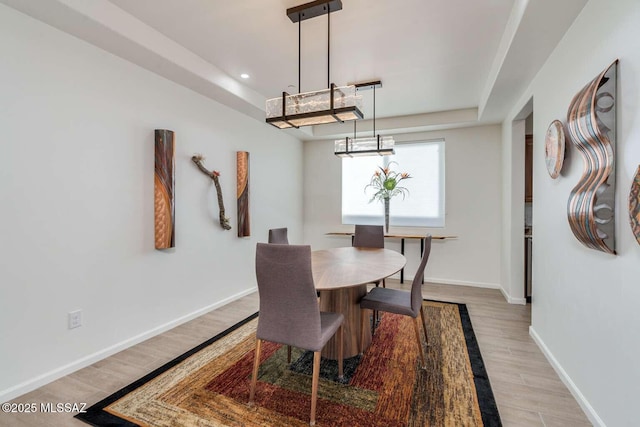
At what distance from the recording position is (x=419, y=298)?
240cm

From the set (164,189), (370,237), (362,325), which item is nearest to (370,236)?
(370,237)

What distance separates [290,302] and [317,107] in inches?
52.5

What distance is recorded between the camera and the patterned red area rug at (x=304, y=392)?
5.57 ft

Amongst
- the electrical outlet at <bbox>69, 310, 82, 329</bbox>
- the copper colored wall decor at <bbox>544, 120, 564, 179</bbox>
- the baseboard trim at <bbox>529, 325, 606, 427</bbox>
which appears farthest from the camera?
the electrical outlet at <bbox>69, 310, 82, 329</bbox>

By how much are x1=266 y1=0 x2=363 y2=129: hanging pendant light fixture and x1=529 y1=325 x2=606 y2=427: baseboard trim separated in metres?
2.25

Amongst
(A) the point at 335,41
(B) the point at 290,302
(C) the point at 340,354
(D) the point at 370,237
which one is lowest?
(C) the point at 340,354

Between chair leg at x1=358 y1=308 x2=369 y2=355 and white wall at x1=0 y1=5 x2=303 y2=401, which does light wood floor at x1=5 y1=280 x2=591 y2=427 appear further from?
chair leg at x1=358 y1=308 x2=369 y2=355

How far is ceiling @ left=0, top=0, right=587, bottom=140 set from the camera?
81.4 inches

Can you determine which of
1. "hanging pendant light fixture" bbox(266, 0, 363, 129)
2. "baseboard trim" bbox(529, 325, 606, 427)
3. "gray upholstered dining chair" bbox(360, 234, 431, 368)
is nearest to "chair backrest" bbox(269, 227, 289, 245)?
"gray upholstered dining chair" bbox(360, 234, 431, 368)

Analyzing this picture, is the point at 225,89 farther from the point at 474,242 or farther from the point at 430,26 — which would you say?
the point at 474,242

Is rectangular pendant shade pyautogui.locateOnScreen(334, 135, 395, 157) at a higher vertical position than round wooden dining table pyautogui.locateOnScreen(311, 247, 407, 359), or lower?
higher

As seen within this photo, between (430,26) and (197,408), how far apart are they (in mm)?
3157

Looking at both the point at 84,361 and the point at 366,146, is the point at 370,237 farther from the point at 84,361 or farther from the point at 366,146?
the point at 84,361

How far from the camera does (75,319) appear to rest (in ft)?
7.28
